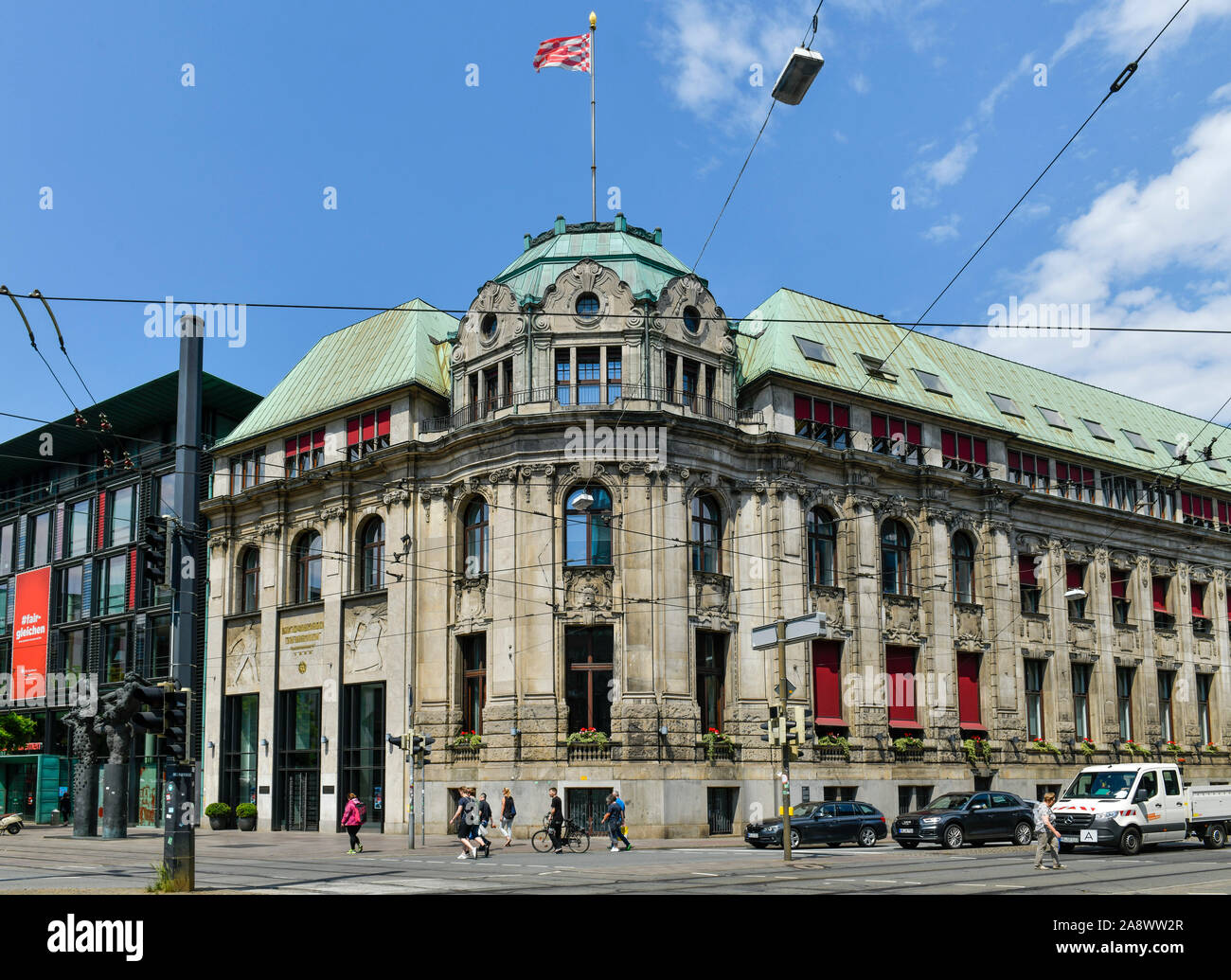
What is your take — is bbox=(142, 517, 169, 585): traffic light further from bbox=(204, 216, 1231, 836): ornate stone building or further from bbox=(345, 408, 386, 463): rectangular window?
bbox=(345, 408, 386, 463): rectangular window

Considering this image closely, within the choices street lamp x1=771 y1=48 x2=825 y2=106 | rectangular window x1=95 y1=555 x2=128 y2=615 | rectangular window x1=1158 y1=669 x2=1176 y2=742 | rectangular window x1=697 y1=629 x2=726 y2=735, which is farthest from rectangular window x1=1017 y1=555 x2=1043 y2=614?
rectangular window x1=95 y1=555 x2=128 y2=615

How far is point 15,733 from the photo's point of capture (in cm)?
6588

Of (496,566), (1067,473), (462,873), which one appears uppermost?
(1067,473)

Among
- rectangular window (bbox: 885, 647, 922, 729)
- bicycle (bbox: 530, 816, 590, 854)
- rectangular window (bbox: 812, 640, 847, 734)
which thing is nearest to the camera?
bicycle (bbox: 530, 816, 590, 854)

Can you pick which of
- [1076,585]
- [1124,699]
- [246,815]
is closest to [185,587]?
[246,815]

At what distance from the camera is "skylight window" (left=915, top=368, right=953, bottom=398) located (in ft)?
181

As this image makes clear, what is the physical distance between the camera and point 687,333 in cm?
4616

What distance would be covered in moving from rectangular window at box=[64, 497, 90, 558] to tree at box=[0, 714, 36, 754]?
9084 mm

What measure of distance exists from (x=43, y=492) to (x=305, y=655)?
27712 mm
